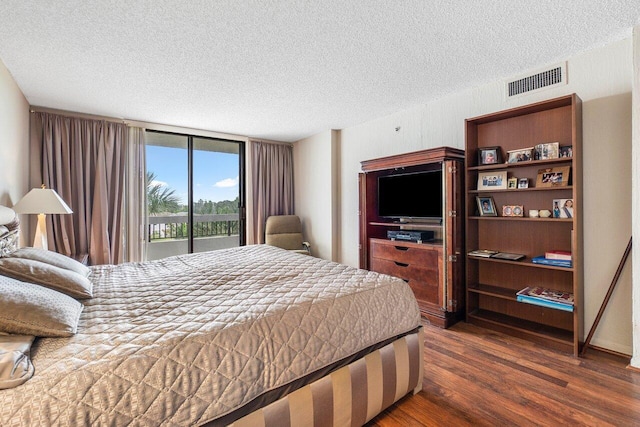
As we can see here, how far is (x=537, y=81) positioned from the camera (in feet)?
8.97

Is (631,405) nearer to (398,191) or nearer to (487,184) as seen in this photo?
(487,184)

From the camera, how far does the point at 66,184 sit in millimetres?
3713

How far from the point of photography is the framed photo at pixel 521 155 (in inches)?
106

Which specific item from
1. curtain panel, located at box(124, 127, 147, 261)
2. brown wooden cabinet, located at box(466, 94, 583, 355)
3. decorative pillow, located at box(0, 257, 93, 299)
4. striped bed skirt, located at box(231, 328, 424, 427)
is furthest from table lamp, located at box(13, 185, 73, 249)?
brown wooden cabinet, located at box(466, 94, 583, 355)

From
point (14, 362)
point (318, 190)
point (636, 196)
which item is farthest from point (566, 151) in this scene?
point (14, 362)

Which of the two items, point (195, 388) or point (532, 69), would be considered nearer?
point (195, 388)

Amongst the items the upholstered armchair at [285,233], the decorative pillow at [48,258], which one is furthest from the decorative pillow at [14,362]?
the upholstered armchair at [285,233]

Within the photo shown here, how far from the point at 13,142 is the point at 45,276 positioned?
2292 millimetres

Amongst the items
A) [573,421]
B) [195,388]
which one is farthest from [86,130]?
[573,421]

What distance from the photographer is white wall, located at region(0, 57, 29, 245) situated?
2.54 metres

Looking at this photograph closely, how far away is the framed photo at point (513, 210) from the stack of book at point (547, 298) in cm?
68

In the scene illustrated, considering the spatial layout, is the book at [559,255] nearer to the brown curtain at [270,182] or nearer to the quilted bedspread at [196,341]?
the quilted bedspread at [196,341]

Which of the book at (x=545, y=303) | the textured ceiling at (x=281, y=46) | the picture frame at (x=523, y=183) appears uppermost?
the textured ceiling at (x=281, y=46)

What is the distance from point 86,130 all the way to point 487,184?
4742 millimetres
